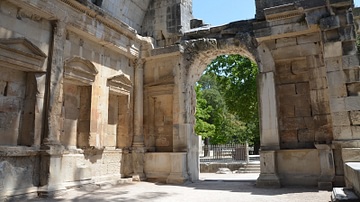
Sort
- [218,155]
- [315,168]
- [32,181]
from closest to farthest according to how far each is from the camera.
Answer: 1. [32,181]
2. [315,168]
3. [218,155]

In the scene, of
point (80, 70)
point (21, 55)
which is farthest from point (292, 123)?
point (21, 55)

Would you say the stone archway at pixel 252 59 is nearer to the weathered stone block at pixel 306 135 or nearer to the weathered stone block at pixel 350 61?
the weathered stone block at pixel 306 135

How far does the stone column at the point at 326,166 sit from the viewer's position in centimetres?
722

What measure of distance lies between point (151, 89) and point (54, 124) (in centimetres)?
399

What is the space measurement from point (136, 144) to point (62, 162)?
2.97 metres

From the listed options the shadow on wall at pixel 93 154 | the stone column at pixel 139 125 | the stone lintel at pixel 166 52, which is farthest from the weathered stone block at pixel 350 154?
the shadow on wall at pixel 93 154

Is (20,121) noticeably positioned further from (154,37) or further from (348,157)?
(348,157)

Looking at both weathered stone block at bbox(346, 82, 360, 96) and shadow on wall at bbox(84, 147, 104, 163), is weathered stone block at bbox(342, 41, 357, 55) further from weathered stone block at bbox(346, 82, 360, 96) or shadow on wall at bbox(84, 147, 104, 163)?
shadow on wall at bbox(84, 147, 104, 163)

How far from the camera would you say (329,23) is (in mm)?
7461

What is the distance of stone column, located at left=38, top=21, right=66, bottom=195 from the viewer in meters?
6.66

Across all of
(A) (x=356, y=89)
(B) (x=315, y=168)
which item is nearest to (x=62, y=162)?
(B) (x=315, y=168)

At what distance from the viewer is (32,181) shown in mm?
6547

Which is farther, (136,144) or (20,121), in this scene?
(136,144)

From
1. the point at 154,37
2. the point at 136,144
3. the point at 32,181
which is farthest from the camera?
the point at 154,37
